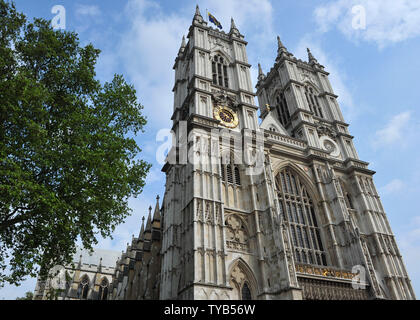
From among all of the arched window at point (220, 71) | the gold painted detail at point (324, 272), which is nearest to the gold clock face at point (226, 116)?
the arched window at point (220, 71)

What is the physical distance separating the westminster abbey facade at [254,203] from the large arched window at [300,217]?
9cm

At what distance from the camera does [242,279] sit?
67.7 feet

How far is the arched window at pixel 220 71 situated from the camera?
3209cm

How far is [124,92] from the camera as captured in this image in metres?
17.3

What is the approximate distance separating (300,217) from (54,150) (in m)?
20.0

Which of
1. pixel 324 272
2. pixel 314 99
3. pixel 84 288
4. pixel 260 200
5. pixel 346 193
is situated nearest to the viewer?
pixel 324 272

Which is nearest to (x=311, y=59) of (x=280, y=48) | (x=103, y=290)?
(x=280, y=48)

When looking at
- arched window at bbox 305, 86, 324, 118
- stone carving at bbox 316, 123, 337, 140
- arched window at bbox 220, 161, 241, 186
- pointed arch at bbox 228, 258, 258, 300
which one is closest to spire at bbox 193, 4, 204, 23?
arched window at bbox 305, 86, 324, 118

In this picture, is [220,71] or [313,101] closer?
[220,71]

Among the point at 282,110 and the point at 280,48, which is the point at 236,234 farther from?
the point at 280,48

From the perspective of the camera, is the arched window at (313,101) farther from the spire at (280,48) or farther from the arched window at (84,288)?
the arched window at (84,288)

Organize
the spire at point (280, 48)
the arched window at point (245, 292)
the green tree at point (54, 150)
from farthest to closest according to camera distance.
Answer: the spire at point (280, 48), the arched window at point (245, 292), the green tree at point (54, 150)

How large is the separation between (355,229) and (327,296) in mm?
6421
